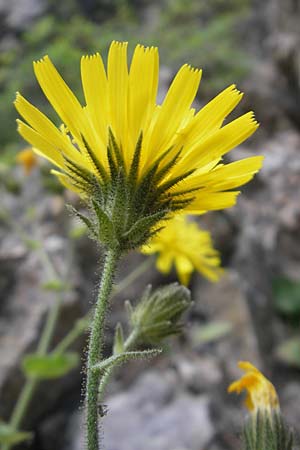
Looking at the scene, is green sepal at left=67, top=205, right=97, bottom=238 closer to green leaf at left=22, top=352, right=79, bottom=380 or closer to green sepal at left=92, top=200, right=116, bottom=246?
green sepal at left=92, top=200, right=116, bottom=246

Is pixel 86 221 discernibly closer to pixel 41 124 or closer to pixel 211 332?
pixel 41 124

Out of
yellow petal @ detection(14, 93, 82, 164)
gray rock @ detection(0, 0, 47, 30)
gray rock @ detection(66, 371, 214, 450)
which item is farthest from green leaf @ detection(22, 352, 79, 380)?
gray rock @ detection(0, 0, 47, 30)

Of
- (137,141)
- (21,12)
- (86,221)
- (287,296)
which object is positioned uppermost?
(21,12)

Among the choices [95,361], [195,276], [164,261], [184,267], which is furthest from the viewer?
[195,276]

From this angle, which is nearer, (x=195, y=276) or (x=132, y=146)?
(x=132, y=146)

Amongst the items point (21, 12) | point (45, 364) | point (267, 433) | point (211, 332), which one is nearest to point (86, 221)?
point (267, 433)

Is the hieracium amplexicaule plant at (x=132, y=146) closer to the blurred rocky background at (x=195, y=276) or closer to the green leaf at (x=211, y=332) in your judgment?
the blurred rocky background at (x=195, y=276)

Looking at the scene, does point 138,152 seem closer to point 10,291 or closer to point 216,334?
point 10,291
